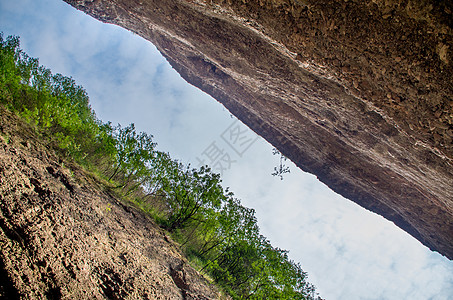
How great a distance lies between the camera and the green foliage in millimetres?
12453

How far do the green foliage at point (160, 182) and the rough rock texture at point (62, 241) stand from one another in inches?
170

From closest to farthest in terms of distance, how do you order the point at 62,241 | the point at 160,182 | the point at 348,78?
1. the point at 62,241
2. the point at 348,78
3. the point at 160,182

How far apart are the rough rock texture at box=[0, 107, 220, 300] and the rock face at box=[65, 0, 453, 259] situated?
727cm

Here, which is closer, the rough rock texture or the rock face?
the rough rock texture

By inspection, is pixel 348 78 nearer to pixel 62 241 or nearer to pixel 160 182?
pixel 62 241

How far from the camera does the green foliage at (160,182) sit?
12.5m

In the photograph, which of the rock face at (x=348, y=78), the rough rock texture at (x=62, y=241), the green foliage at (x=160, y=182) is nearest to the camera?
the rough rock texture at (x=62, y=241)

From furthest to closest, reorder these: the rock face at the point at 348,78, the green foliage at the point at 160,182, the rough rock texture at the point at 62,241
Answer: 1. the green foliage at the point at 160,182
2. the rock face at the point at 348,78
3. the rough rock texture at the point at 62,241

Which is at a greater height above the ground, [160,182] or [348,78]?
[348,78]

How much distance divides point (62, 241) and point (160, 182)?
1138cm

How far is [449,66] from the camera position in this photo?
4.32m

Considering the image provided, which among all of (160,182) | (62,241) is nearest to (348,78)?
(62,241)

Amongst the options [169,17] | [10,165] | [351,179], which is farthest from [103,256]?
[351,179]

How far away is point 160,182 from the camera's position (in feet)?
50.7
